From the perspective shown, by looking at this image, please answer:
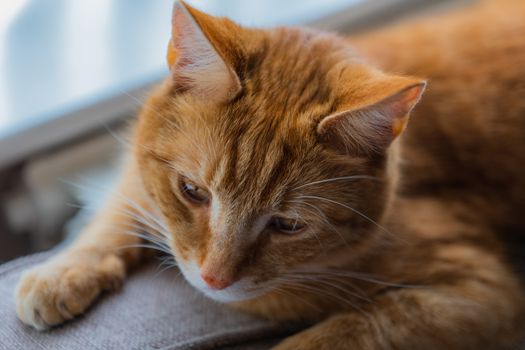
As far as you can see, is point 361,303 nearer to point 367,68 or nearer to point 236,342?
point 236,342

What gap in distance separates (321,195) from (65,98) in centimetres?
96

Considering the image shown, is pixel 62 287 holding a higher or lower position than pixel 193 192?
lower

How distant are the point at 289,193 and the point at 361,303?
1.13 feet

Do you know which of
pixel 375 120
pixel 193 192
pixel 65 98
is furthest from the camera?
pixel 65 98

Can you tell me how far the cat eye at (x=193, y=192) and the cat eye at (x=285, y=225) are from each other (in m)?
0.13

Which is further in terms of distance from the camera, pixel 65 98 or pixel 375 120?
pixel 65 98

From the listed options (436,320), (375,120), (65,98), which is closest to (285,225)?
(375,120)

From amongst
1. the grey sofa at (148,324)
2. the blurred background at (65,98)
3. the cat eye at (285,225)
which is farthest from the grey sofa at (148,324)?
the blurred background at (65,98)

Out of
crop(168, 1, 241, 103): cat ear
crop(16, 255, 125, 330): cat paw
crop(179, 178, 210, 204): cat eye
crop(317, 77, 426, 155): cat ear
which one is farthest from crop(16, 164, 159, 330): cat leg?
crop(317, 77, 426, 155): cat ear

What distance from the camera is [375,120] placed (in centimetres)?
110

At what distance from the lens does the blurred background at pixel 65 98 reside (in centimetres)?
176

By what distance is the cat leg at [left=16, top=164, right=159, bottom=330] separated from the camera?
3.95 ft

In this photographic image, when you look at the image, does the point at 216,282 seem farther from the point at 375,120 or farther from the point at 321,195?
the point at 375,120

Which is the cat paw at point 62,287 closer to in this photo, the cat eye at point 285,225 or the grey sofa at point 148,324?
the grey sofa at point 148,324
